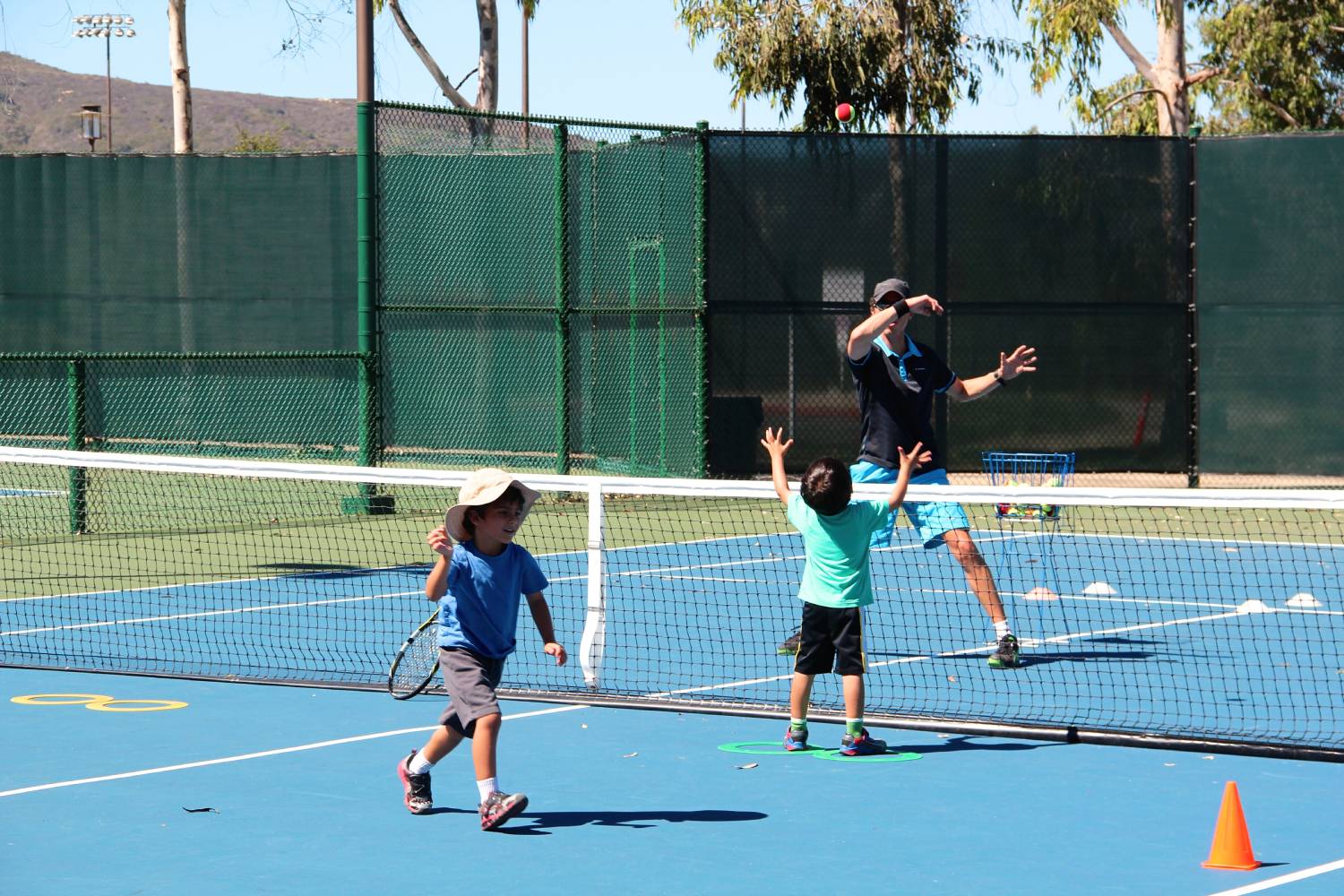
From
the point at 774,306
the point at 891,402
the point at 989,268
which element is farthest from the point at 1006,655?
the point at 989,268

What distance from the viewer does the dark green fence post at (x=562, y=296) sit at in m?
17.1

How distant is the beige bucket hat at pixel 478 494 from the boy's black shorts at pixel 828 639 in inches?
56.8

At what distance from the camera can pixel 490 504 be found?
639 centimetres

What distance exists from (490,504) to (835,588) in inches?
66.4

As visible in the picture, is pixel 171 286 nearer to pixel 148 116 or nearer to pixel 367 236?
pixel 367 236

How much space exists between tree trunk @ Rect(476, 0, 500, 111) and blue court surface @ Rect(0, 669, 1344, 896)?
22.9 meters

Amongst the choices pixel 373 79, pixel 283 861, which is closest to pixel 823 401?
pixel 373 79

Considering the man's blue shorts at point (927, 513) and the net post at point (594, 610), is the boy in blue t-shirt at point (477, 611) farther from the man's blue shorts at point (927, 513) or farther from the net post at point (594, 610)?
the man's blue shorts at point (927, 513)

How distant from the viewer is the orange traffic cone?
5715 mm

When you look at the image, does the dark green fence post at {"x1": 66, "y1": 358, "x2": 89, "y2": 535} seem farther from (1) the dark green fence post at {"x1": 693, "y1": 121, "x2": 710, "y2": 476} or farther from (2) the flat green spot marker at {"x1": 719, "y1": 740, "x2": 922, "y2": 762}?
(2) the flat green spot marker at {"x1": 719, "y1": 740, "x2": 922, "y2": 762}

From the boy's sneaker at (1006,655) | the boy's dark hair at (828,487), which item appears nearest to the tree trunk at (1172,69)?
the boy's sneaker at (1006,655)

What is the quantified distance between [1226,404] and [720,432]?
15.8 ft

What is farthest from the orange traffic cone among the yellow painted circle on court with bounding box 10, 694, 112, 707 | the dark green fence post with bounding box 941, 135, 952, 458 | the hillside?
the hillside

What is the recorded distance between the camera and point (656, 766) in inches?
286
